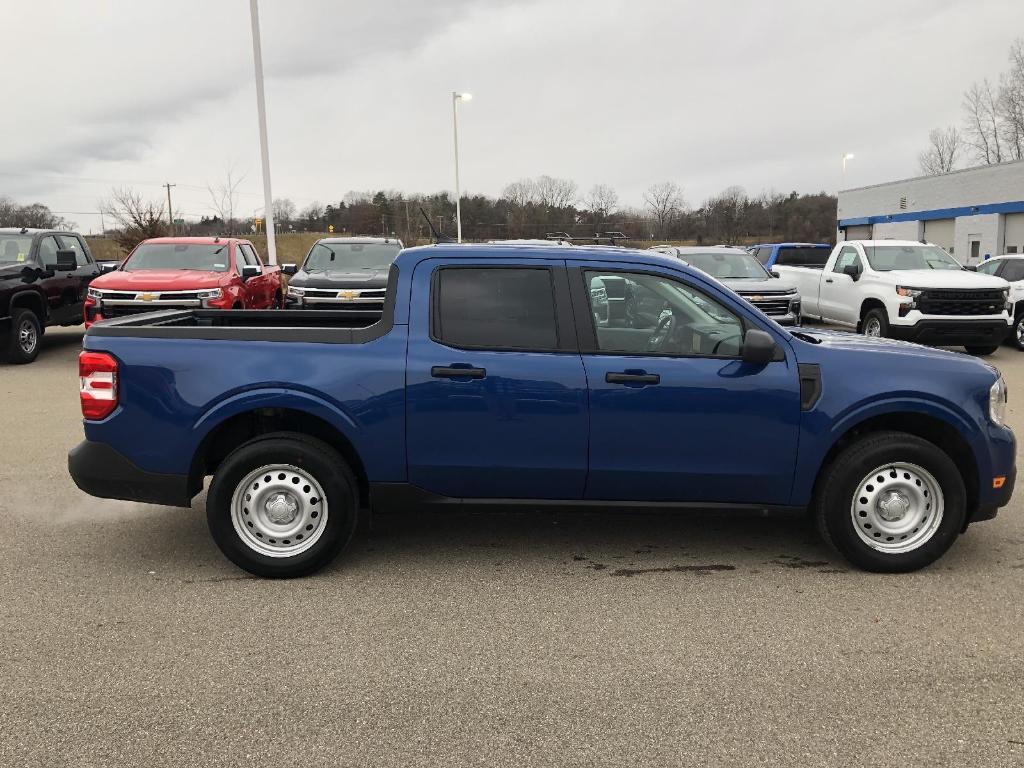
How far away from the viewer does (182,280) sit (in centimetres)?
1239

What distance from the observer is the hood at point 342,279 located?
1365cm

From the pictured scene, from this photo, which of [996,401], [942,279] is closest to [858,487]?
[996,401]

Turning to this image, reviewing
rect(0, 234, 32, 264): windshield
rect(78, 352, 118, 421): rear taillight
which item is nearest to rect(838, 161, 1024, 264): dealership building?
rect(0, 234, 32, 264): windshield

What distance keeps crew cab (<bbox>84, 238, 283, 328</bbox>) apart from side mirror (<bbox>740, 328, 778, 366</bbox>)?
29.7ft

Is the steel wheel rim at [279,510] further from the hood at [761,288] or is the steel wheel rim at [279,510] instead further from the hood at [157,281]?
the hood at [761,288]

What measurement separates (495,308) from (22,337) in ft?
36.4

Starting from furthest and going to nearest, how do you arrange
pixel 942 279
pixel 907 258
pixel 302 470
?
pixel 907 258, pixel 942 279, pixel 302 470

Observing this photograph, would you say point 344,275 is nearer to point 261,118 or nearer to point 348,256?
point 348,256

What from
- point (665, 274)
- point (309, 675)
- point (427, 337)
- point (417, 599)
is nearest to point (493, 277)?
point (427, 337)

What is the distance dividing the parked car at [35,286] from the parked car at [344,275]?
362cm

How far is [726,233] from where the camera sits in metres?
53.5

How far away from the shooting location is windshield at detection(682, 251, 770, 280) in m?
14.8

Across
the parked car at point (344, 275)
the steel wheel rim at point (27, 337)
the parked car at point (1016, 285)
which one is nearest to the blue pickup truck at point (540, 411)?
the parked car at point (344, 275)

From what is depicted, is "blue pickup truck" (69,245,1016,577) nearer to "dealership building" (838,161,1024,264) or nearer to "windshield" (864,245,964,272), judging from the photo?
"windshield" (864,245,964,272)
